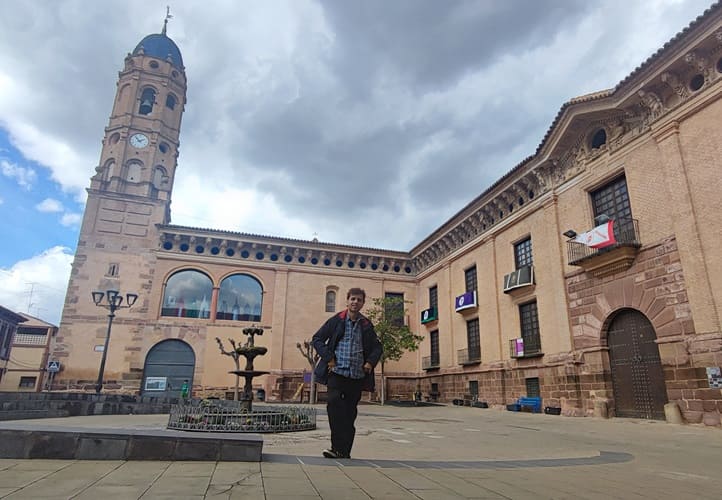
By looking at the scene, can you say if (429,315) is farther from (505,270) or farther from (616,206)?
(616,206)

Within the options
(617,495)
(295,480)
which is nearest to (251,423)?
(295,480)

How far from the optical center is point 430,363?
2503 centimetres

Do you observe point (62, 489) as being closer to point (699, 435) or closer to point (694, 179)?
point (699, 435)

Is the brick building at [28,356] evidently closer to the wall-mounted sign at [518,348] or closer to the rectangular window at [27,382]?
the rectangular window at [27,382]

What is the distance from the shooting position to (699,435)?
9.07 metres

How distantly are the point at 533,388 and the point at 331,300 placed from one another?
524 inches

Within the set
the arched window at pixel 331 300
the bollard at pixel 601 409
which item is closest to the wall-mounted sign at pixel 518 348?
the bollard at pixel 601 409

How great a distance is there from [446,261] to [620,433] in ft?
51.0

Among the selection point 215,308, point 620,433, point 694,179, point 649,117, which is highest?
point 649,117

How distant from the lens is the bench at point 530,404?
16094 millimetres

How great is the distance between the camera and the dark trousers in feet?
14.7

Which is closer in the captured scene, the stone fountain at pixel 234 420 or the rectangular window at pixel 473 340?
the stone fountain at pixel 234 420

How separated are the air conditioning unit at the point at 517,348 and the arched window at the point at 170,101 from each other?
25514mm

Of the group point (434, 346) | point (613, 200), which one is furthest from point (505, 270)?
point (434, 346)
